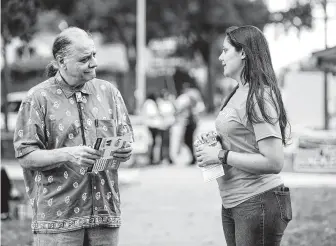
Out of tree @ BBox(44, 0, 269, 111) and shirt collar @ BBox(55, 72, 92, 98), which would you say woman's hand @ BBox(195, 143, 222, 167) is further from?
tree @ BBox(44, 0, 269, 111)

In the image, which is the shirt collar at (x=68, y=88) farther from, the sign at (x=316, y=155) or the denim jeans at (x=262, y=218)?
the sign at (x=316, y=155)

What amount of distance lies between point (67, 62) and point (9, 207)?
7.14 meters

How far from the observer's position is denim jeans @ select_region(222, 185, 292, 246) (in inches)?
156

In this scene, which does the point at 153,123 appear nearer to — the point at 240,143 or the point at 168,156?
the point at 168,156

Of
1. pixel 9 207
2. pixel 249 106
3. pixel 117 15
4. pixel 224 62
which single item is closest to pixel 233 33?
pixel 224 62

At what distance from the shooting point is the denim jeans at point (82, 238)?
398 cm

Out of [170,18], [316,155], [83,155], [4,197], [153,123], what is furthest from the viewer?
[170,18]

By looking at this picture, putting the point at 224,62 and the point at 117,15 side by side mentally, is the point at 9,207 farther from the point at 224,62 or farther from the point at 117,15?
the point at 117,15

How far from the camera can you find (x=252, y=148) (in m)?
3.98

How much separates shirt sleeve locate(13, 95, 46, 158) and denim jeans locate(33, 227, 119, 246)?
440 mm

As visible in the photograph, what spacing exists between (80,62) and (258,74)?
0.90 m

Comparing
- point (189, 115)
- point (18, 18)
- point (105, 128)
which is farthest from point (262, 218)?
point (189, 115)

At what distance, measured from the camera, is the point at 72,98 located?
4.05 metres

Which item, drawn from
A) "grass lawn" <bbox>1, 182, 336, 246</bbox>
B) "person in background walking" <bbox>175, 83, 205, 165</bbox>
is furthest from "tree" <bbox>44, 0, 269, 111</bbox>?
"grass lawn" <bbox>1, 182, 336, 246</bbox>
